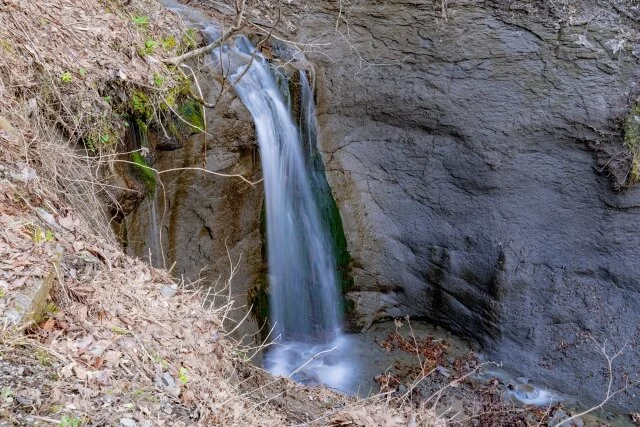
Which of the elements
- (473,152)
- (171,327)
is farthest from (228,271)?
(473,152)

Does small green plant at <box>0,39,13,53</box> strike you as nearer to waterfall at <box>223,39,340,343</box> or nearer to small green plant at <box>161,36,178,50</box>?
small green plant at <box>161,36,178,50</box>

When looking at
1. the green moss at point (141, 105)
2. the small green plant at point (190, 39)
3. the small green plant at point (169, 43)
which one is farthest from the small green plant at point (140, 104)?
the small green plant at point (190, 39)

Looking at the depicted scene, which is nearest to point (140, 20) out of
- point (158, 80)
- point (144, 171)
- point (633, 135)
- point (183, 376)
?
point (158, 80)

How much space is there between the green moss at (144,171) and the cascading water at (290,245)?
140cm

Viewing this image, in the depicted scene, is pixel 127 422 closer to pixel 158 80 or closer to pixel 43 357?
pixel 43 357

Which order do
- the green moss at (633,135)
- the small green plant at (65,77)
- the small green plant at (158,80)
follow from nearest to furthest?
the small green plant at (65,77), the small green plant at (158,80), the green moss at (633,135)

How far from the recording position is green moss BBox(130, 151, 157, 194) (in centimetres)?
457

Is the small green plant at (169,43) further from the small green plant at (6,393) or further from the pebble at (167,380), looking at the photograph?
the small green plant at (6,393)

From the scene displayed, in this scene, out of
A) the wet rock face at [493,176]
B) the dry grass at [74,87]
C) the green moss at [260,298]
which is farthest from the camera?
the wet rock face at [493,176]

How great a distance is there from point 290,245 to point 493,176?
2.87m

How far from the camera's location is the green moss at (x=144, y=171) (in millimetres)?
4574

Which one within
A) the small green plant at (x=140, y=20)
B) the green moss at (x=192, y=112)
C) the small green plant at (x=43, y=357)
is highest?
the small green plant at (x=140, y=20)

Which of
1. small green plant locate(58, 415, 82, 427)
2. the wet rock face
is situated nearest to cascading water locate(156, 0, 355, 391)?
the wet rock face

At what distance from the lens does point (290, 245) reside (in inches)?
261
